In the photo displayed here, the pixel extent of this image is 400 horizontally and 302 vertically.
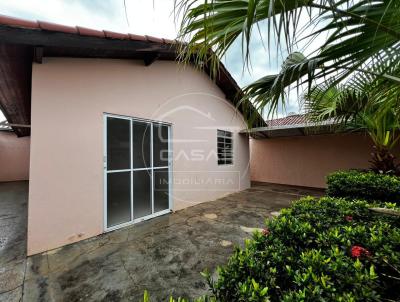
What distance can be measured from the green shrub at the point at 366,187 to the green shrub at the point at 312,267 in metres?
2.47

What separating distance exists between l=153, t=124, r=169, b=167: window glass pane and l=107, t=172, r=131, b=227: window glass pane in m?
0.87

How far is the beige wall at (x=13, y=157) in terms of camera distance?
11094mm

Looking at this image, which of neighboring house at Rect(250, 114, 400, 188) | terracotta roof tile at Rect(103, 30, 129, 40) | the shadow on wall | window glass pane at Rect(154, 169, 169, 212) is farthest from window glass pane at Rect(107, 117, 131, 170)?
the shadow on wall

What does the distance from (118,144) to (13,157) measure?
1251 centimetres

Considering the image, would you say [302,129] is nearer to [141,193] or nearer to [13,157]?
[141,193]

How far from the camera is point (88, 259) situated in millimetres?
2758

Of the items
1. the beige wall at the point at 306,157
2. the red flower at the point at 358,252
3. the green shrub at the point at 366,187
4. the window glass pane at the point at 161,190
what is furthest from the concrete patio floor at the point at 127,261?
the beige wall at the point at 306,157

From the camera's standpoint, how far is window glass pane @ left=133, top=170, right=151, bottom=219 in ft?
13.7

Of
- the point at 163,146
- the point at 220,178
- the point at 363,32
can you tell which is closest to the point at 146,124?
the point at 163,146

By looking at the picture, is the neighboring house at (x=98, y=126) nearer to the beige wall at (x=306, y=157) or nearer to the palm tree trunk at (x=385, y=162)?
the palm tree trunk at (x=385, y=162)

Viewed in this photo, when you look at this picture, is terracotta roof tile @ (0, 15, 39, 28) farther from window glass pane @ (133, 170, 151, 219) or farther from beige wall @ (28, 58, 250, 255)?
window glass pane @ (133, 170, 151, 219)

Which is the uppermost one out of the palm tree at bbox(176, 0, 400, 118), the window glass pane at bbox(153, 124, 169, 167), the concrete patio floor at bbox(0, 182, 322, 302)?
the palm tree at bbox(176, 0, 400, 118)

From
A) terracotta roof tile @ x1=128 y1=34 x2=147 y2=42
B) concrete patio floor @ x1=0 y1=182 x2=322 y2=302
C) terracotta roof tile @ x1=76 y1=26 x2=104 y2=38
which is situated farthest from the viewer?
terracotta roof tile @ x1=128 y1=34 x2=147 y2=42

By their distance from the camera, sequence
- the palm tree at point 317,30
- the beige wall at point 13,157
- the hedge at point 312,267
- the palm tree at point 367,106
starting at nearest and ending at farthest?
the hedge at point 312,267 < the palm tree at point 317,30 < the palm tree at point 367,106 < the beige wall at point 13,157
